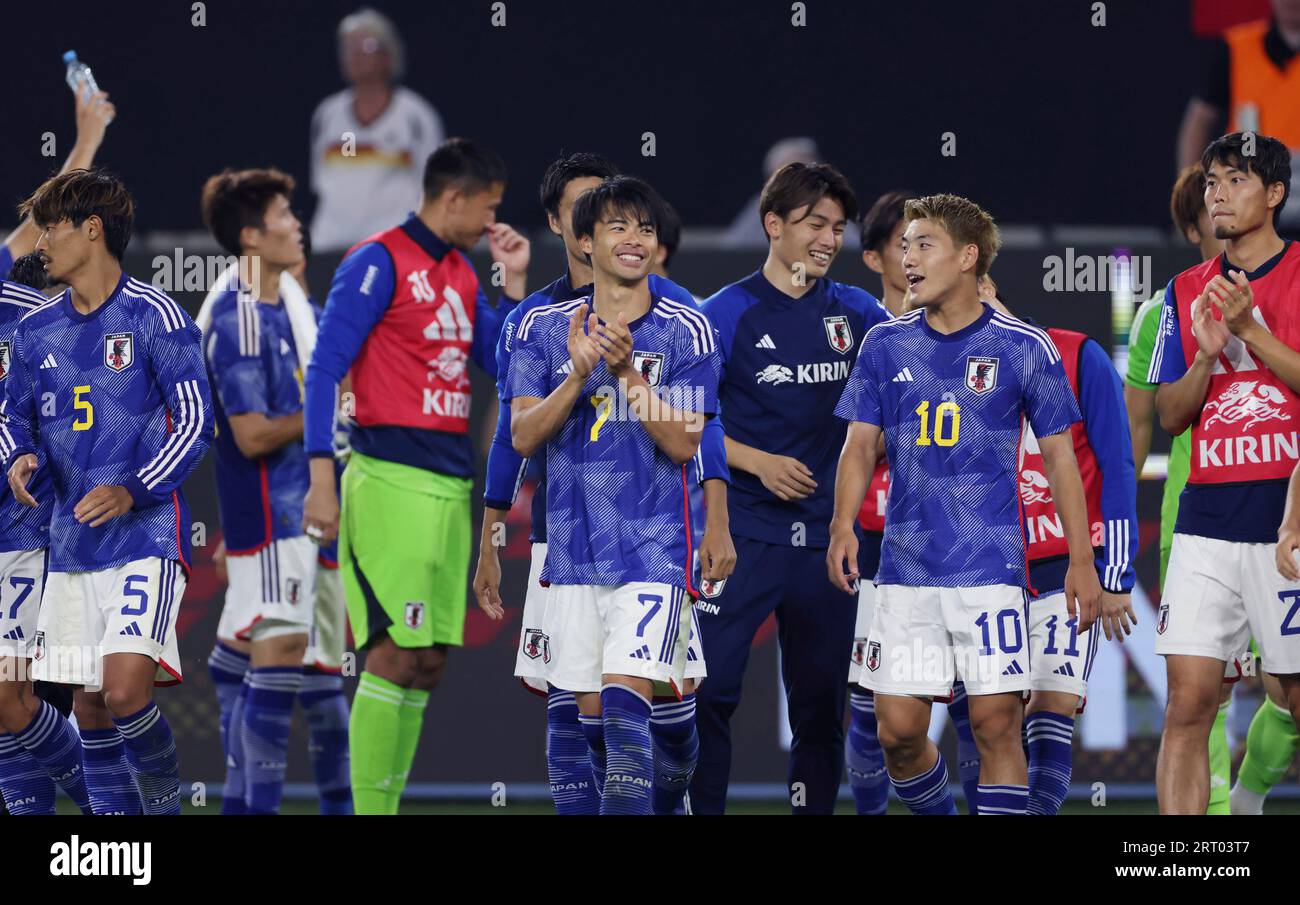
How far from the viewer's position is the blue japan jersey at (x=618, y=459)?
563 cm

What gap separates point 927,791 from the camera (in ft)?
20.1

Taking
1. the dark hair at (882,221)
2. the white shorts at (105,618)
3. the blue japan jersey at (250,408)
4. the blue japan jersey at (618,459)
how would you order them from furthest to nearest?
the blue japan jersey at (250,408) < the dark hair at (882,221) < the white shorts at (105,618) < the blue japan jersey at (618,459)

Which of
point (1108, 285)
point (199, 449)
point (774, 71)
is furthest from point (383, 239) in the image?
point (774, 71)

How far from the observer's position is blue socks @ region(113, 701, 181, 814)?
591 centimetres

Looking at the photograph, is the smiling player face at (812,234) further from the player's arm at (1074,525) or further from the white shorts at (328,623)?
the white shorts at (328,623)

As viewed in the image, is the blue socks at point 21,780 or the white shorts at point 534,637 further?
the blue socks at point 21,780

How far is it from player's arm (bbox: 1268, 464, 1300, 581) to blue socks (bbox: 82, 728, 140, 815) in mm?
3644

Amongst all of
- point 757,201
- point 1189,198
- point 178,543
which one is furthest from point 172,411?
point 757,201

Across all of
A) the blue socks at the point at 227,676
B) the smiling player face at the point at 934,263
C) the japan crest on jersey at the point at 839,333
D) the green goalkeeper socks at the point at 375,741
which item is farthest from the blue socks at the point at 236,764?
the smiling player face at the point at 934,263

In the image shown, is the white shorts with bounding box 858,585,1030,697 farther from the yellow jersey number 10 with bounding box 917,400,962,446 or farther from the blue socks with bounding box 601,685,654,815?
the blue socks with bounding box 601,685,654,815

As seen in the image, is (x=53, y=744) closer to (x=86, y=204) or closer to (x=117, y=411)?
(x=117, y=411)

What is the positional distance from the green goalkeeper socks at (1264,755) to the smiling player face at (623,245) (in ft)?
9.65

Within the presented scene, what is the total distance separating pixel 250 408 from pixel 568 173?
1.76 metres
